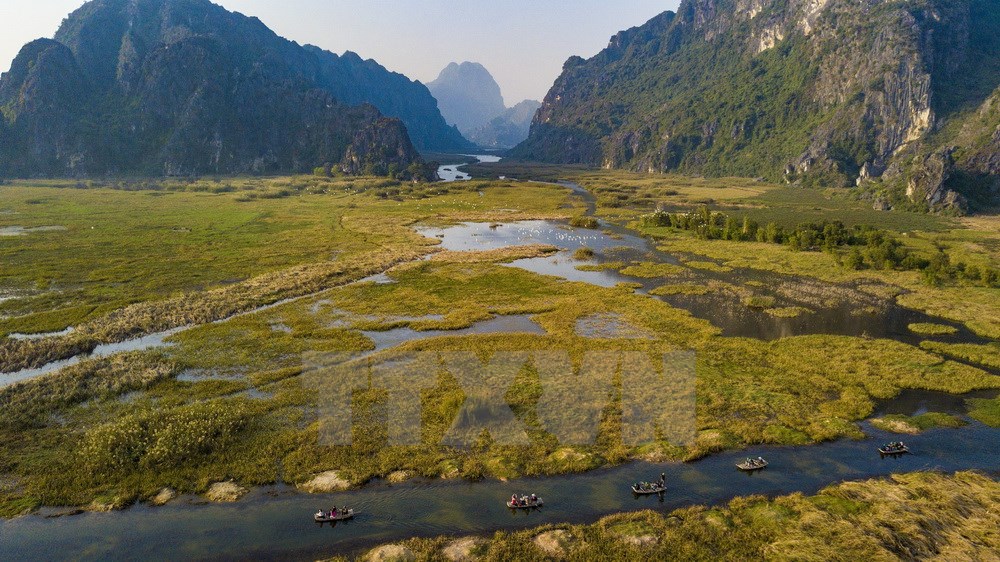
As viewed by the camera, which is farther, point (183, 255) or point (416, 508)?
point (183, 255)

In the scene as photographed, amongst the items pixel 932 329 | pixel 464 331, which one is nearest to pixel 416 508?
pixel 464 331

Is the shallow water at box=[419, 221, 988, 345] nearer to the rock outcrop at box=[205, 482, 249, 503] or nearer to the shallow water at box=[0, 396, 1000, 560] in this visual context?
the shallow water at box=[0, 396, 1000, 560]

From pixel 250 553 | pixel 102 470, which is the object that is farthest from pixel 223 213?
pixel 250 553

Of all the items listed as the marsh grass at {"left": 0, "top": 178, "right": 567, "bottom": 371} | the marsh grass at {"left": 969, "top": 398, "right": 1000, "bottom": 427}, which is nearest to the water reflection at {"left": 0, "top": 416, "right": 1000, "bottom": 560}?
the marsh grass at {"left": 969, "top": 398, "right": 1000, "bottom": 427}

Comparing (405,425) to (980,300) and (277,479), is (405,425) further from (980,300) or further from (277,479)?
(980,300)

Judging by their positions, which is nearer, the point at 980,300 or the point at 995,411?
the point at 995,411

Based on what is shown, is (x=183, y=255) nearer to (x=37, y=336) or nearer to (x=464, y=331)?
(x=37, y=336)

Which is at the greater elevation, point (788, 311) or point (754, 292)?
point (754, 292)
